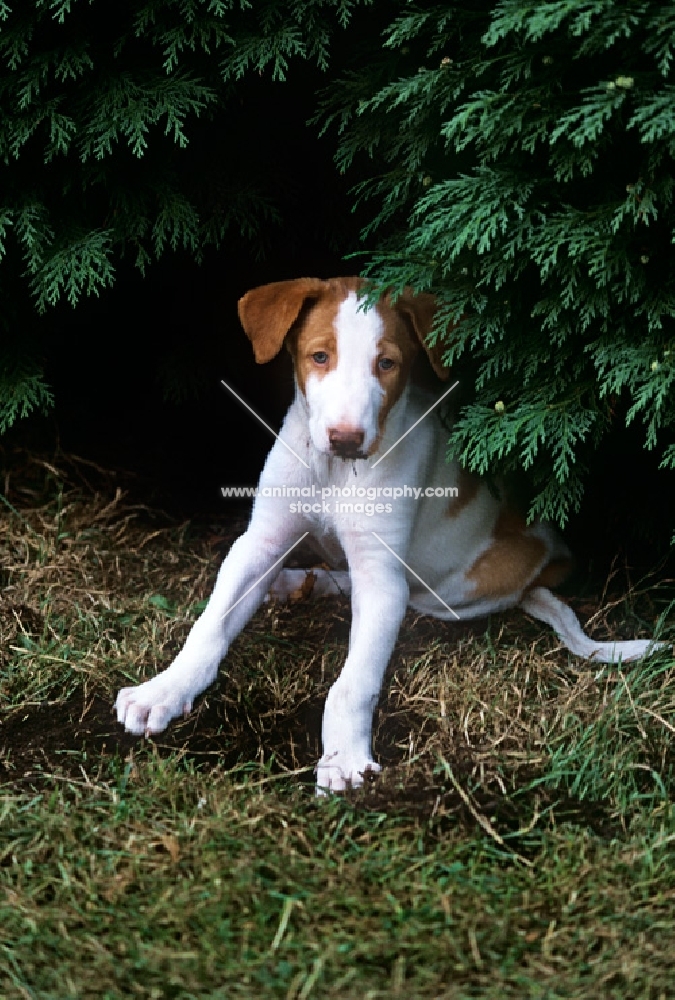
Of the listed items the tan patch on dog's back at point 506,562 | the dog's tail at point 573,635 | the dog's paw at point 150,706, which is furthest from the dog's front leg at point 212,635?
the dog's tail at point 573,635

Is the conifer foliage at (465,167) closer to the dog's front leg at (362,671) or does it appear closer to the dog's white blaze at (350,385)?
the dog's white blaze at (350,385)

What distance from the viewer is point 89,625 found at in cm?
424

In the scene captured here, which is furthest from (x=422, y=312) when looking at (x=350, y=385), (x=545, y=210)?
(x=545, y=210)

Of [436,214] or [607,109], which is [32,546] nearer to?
[436,214]

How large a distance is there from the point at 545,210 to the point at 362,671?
5.28ft

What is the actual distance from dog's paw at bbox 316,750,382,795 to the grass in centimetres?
6

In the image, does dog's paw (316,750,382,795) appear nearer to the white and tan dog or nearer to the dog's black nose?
the white and tan dog

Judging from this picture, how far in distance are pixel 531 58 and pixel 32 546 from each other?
296cm

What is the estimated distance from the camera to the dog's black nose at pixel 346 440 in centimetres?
345

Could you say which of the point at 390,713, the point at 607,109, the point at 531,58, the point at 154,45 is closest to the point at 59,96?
the point at 154,45

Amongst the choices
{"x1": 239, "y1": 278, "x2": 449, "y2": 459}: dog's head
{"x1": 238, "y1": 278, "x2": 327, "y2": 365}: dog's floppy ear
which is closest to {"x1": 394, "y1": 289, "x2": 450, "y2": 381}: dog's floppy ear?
{"x1": 239, "y1": 278, "x2": 449, "y2": 459}: dog's head

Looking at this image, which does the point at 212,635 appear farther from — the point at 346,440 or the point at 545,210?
the point at 545,210

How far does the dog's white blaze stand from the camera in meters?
3.49

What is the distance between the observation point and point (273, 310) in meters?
3.73
